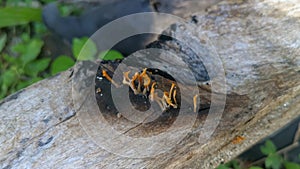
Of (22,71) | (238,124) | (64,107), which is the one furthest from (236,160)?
(22,71)

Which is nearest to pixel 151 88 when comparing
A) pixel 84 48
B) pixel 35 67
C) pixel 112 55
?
pixel 112 55

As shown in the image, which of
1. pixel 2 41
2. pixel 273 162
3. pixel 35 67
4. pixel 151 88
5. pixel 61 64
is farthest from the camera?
pixel 2 41

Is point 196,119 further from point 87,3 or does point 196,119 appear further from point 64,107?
point 87,3

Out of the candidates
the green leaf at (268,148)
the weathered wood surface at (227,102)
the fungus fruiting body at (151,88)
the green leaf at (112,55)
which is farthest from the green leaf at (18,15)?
the green leaf at (268,148)

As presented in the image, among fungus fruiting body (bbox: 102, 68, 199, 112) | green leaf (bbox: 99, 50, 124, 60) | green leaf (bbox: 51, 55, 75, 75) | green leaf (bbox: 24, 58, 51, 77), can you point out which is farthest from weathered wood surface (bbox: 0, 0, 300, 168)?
green leaf (bbox: 24, 58, 51, 77)

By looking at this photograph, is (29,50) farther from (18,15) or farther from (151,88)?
(151,88)

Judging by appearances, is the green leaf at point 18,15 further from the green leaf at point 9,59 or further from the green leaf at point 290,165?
the green leaf at point 290,165
